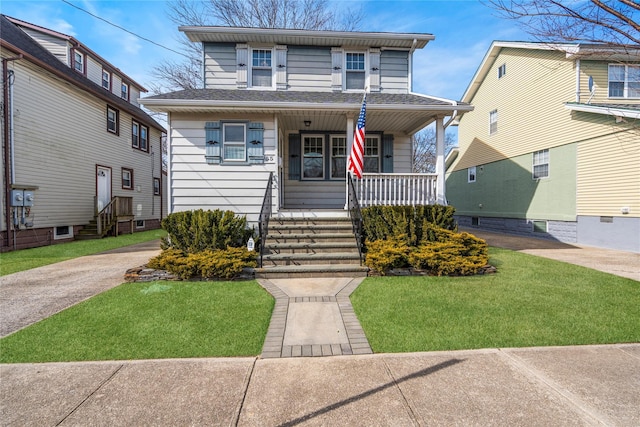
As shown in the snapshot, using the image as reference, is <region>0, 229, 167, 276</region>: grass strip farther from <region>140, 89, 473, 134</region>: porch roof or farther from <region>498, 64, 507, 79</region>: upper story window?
<region>498, 64, 507, 79</region>: upper story window

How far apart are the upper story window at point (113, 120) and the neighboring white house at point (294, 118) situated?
26.0 ft

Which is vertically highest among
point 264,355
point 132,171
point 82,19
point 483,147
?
point 82,19

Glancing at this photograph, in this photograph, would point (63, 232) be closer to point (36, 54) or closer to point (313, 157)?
point (36, 54)

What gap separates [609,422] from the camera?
202 centimetres

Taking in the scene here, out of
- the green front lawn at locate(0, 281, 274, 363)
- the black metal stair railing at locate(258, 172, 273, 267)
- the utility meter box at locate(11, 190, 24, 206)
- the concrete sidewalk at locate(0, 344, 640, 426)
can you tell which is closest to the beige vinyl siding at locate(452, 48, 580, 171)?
the black metal stair railing at locate(258, 172, 273, 267)

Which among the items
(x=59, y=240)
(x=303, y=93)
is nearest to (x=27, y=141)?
(x=59, y=240)

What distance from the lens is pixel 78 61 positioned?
13.7 metres

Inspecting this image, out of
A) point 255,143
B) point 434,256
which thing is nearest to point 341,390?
point 434,256

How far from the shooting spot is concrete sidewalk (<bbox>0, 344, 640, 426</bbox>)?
81.6 inches

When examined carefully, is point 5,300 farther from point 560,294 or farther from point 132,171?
point 132,171

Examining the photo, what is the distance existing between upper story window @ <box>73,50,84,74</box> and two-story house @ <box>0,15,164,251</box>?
0.14ft

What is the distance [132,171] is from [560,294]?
18.4 m

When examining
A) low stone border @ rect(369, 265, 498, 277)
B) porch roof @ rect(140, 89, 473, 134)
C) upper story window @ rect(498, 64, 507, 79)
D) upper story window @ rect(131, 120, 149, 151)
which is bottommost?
low stone border @ rect(369, 265, 498, 277)

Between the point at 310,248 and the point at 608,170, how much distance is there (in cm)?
1036
